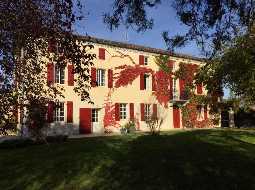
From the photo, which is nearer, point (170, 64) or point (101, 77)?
point (101, 77)

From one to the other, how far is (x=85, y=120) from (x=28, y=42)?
81.5 feet

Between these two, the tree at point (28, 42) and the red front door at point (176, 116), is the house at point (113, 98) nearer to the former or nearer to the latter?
the red front door at point (176, 116)

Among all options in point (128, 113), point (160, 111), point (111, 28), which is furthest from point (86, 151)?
point (160, 111)

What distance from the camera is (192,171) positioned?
12.3 metres

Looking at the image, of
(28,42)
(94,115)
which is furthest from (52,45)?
(94,115)

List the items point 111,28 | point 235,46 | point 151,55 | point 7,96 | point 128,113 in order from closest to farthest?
point 7,96 < point 111,28 < point 235,46 < point 128,113 < point 151,55

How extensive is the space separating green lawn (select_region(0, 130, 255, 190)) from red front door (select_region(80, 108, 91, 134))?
14.2 metres

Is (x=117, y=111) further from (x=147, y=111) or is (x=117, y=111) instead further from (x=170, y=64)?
(x=170, y=64)

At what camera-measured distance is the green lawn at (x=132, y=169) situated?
11141mm

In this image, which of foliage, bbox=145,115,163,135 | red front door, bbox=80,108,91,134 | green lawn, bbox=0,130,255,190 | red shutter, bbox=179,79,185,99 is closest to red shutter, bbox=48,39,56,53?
green lawn, bbox=0,130,255,190

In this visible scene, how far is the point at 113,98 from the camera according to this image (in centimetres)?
3369

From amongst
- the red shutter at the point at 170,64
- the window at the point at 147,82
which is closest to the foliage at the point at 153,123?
the window at the point at 147,82

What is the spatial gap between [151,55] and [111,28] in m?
27.7

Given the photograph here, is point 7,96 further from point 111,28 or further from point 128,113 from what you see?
point 128,113
